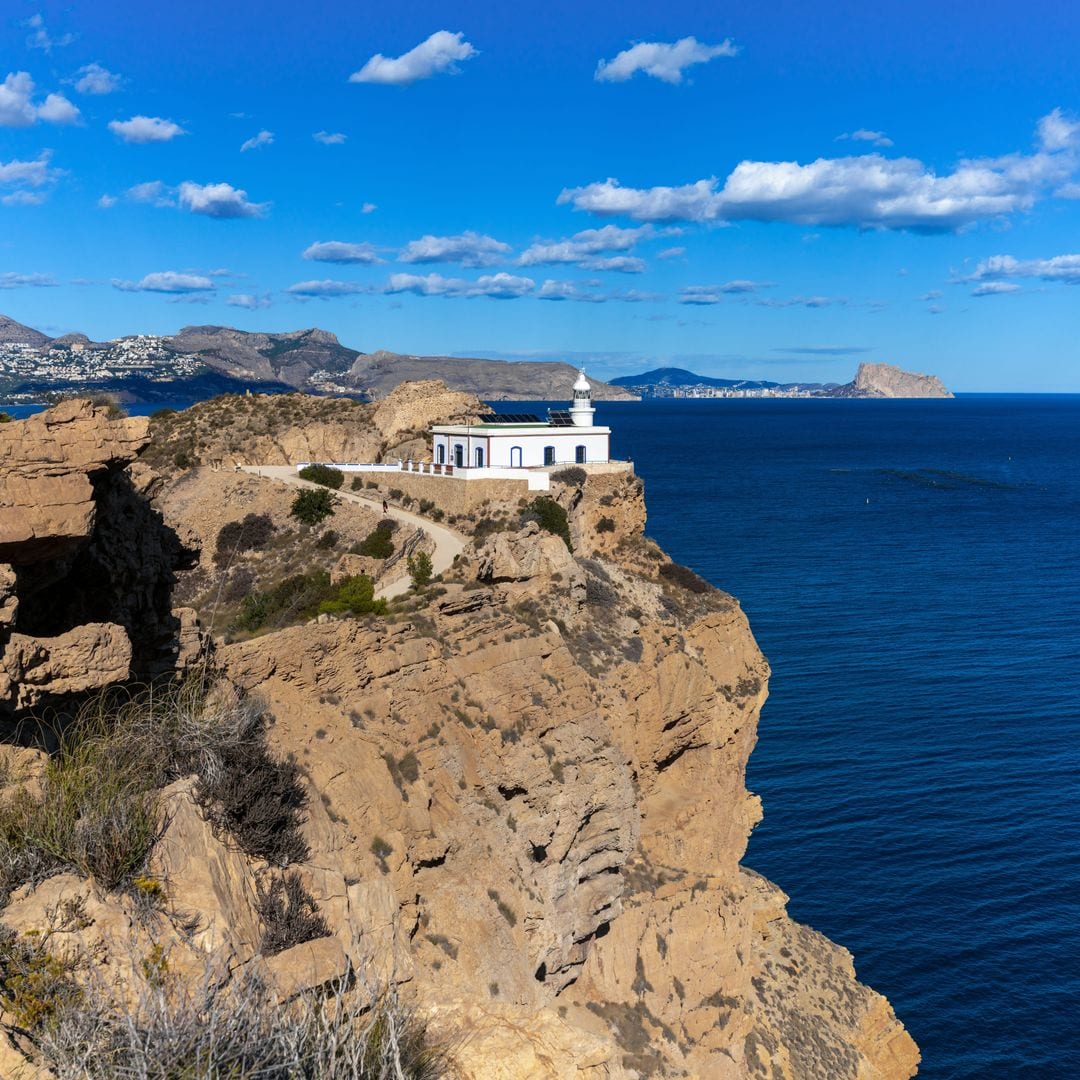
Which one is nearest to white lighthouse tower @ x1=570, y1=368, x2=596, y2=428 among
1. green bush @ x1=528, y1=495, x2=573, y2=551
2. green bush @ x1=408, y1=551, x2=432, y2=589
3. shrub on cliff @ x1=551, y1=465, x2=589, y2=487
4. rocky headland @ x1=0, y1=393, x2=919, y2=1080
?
shrub on cliff @ x1=551, y1=465, x2=589, y2=487

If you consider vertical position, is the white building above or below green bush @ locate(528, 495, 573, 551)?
above

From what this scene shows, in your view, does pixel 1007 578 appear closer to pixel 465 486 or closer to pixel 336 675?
pixel 465 486

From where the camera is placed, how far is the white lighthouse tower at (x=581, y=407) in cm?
4644

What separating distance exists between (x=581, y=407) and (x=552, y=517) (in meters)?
11.8

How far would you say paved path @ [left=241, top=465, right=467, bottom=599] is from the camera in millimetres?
30562

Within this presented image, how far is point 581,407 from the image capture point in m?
46.8

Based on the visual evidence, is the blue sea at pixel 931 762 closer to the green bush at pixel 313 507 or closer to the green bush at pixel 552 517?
the green bush at pixel 552 517

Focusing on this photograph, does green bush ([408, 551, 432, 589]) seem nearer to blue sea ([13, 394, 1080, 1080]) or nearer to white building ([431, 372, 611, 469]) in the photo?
white building ([431, 372, 611, 469])

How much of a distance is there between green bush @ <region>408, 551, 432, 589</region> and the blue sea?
14318 millimetres

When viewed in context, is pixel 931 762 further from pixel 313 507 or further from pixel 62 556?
pixel 62 556

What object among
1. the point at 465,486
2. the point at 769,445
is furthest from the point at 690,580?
the point at 769,445

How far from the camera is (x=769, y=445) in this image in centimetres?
17000

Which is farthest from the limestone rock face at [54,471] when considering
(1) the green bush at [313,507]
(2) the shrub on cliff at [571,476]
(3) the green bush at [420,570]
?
(1) the green bush at [313,507]

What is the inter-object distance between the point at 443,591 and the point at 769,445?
151861 mm
